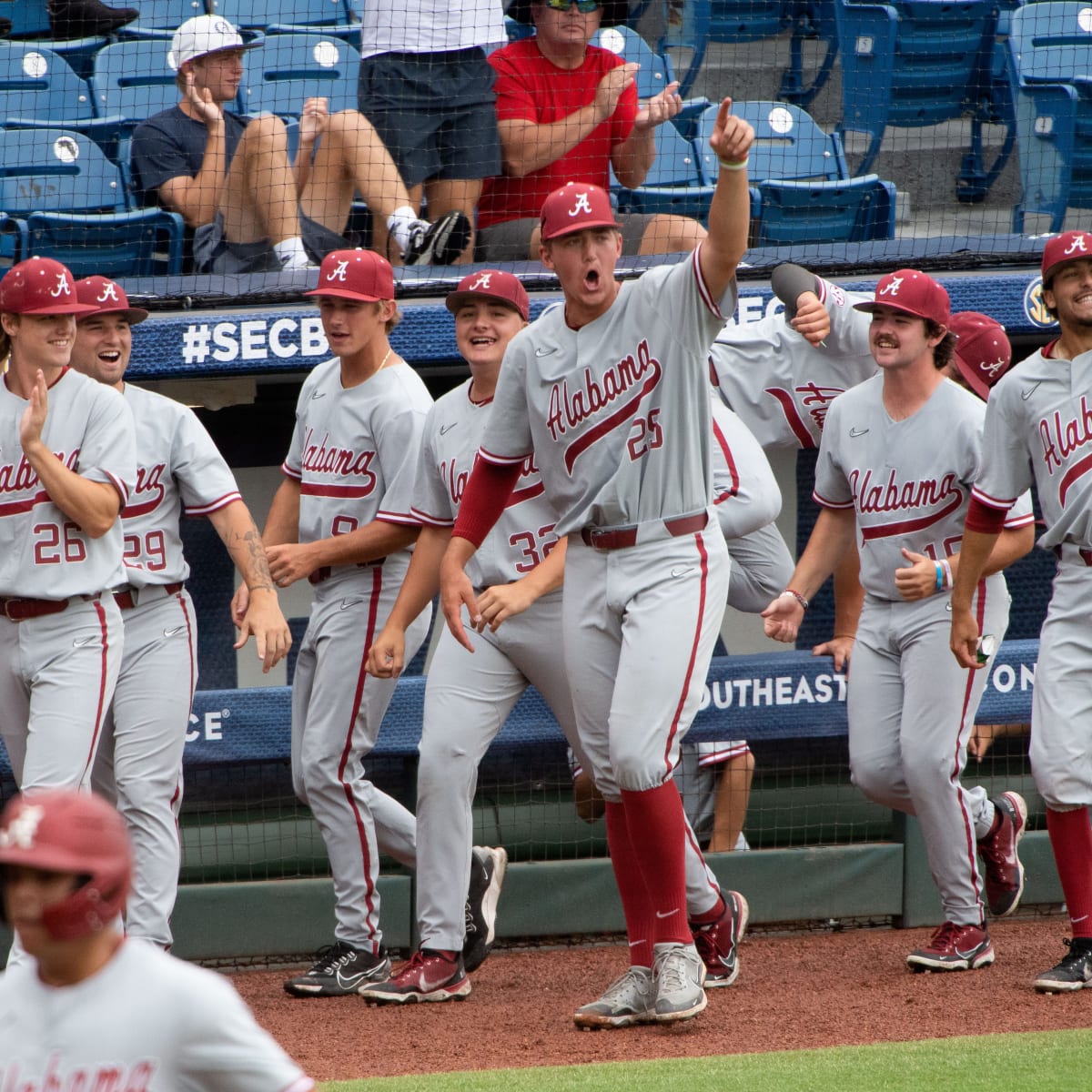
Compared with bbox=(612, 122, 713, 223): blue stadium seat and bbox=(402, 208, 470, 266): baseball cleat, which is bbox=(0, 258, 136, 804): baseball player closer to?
bbox=(402, 208, 470, 266): baseball cleat

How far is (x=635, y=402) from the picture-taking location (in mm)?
3486

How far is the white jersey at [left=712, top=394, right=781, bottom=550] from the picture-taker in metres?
4.48

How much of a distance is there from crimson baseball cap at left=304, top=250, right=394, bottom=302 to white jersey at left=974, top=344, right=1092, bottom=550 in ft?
5.22

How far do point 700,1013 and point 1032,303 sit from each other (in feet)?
8.98

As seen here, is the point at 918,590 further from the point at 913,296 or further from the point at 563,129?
the point at 563,129

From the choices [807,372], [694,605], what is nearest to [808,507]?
[807,372]

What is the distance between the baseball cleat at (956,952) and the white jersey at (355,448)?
1.70 metres

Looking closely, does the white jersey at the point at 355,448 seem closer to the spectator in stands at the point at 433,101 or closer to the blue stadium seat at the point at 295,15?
the spectator in stands at the point at 433,101

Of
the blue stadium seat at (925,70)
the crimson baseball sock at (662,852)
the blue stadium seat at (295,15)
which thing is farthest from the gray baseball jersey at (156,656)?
the blue stadium seat at (925,70)

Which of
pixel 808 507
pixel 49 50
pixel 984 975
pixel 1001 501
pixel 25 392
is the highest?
pixel 49 50

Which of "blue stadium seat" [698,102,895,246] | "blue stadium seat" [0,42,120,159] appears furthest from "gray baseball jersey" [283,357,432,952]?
"blue stadium seat" [0,42,120,159]

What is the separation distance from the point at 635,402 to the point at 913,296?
1.06m

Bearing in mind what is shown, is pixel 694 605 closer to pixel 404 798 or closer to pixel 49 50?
pixel 404 798

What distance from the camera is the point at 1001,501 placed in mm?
3875
